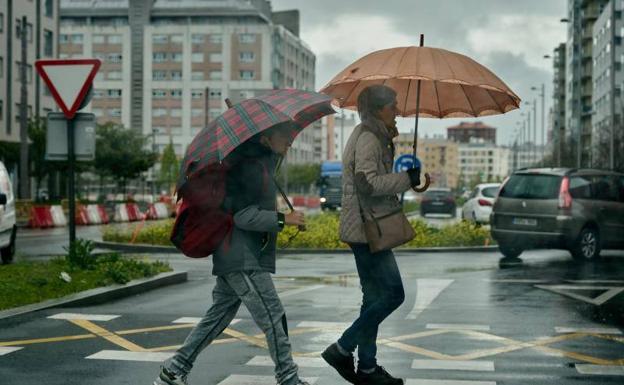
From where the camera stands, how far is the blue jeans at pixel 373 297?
21.0 ft

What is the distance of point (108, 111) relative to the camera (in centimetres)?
12356

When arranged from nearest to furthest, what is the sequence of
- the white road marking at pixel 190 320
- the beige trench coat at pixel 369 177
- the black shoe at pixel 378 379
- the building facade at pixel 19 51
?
the beige trench coat at pixel 369 177 → the black shoe at pixel 378 379 → the white road marking at pixel 190 320 → the building facade at pixel 19 51

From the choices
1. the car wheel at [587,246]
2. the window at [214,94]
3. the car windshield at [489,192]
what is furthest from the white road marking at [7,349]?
the window at [214,94]

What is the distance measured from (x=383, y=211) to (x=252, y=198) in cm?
100

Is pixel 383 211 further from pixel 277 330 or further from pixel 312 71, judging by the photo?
pixel 312 71

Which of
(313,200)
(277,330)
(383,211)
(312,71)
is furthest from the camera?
(312,71)

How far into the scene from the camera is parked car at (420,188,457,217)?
5266cm

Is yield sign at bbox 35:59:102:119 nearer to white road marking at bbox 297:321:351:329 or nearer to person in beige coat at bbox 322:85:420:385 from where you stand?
white road marking at bbox 297:321:351:329

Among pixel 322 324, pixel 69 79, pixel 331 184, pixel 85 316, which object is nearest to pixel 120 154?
pixel 331 184

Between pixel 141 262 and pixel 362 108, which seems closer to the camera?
pixel 362 108

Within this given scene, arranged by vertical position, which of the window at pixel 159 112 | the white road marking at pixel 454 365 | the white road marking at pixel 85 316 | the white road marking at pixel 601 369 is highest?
the window at pixel 159 112

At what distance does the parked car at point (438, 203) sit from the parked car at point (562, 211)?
33.5m

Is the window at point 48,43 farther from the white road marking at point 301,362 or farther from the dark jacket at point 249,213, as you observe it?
the dark jacket at point 249,213

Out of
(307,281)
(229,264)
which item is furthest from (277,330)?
(307,281)
